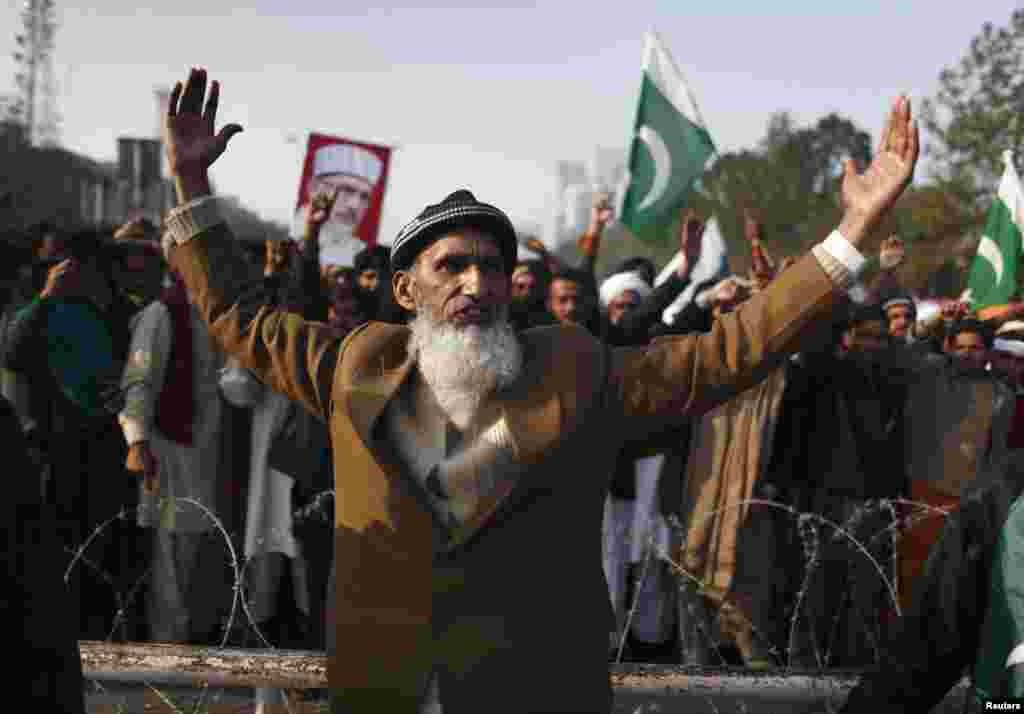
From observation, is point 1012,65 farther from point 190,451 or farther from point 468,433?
point 468,433

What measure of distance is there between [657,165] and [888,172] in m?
6.28

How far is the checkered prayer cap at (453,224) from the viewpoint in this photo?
9.75ft

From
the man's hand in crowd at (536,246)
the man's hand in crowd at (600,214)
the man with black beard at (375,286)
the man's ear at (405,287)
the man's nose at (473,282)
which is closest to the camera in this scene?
the man's nose at (473,282)

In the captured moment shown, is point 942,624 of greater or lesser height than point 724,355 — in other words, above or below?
below

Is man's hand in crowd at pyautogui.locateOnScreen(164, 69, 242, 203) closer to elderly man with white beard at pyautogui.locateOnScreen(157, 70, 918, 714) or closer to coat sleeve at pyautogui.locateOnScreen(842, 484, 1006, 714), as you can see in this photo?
elderly man with white beard at pyautogui.locateOnScreen(157, 70, 918, 714)

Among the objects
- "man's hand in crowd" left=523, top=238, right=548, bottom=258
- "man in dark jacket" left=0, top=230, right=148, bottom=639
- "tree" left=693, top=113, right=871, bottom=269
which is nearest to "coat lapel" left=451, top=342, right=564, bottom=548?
"man in dark jacket" left=0, top=230, right=148, bottom=639

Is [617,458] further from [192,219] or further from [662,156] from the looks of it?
[662,156]

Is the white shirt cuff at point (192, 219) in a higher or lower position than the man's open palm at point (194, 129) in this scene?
lower

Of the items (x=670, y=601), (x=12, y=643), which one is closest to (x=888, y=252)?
(x=670, y=601)

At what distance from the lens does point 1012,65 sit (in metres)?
27.0

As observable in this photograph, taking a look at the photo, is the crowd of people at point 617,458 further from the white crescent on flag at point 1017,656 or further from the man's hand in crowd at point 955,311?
the white crescent on flag at point 1017,656

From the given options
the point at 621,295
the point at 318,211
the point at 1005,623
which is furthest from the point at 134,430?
the point at 1005,623

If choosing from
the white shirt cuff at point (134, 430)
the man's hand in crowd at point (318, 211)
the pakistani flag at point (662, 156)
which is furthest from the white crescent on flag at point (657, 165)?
the white shirt cuff at point (134, 430)

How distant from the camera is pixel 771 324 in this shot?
Result: 278cm
